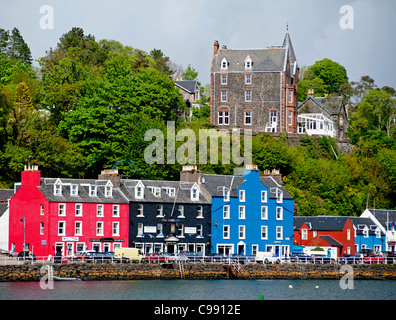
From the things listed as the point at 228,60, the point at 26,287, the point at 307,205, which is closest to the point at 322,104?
the point at 228,60

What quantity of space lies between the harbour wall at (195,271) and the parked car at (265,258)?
3.32ft

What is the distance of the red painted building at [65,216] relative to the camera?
220ft

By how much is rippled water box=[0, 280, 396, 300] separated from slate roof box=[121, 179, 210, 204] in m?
11.7

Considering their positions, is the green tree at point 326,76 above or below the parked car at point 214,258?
above

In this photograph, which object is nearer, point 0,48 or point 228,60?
point 228,60

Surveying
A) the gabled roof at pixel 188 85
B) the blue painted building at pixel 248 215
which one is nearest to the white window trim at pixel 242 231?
the blue painted building at pixel 248 215

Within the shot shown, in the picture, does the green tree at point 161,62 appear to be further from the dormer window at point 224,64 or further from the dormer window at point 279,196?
the dormer window at point 279,196

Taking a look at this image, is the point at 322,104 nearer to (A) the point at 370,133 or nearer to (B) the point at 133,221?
(A) the point at 370,133

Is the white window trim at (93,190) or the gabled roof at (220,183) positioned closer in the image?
the white window trim at (93,190)

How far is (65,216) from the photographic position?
67.9m

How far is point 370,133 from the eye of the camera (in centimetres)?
10875

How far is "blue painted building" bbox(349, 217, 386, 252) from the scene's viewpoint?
85.9m

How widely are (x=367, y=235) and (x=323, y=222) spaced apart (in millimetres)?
6070

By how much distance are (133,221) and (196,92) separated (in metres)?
51.8
